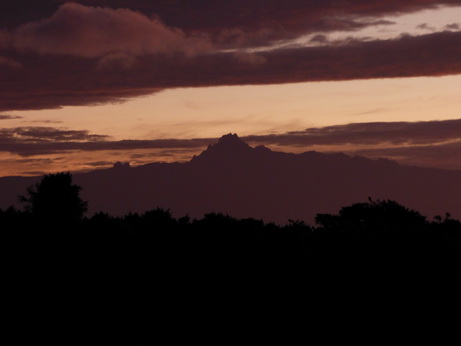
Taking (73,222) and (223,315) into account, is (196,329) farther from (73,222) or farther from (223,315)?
(73,222)

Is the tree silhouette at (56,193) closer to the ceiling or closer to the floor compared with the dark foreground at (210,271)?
closer to the floor

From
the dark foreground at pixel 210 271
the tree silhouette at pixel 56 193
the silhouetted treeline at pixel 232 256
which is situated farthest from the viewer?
the tree silhouette at pixel 56 193

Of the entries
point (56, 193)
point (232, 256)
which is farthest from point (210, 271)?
point (56, 193)

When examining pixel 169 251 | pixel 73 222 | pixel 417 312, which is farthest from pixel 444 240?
pixel 73 222

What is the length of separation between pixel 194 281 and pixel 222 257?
145cm

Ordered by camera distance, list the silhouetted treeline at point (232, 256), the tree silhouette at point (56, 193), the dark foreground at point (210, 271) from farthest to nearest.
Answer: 1. the tree silhouette at point (56, 193)
2. the silhouetted treeline at point (232, 256)
3. the dark foreground at point (210, 271)

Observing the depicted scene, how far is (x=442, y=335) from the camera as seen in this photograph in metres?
21.9

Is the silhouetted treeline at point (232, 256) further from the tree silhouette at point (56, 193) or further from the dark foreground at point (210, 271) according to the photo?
the tree silhouette at point (56, 193)

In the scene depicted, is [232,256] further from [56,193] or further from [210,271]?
[56,193]

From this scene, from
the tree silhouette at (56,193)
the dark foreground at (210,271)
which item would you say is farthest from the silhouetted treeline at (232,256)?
the tree silhouette at (56,193)

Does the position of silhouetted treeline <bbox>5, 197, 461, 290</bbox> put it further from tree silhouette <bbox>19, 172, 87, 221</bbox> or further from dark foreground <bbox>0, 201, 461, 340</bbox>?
tree silhouette <bbox>19, 172, 87, 221</bbox>

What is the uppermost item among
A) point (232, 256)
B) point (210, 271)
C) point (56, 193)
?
point (232, 256)

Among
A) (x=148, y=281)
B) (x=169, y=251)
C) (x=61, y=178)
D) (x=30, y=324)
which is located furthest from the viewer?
(x=61, y=178)

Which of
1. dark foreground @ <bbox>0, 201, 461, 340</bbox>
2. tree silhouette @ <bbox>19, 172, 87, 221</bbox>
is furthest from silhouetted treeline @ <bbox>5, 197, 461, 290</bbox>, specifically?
tree silhouette @ <bbox>19, 172, 87, 221</bbox>
